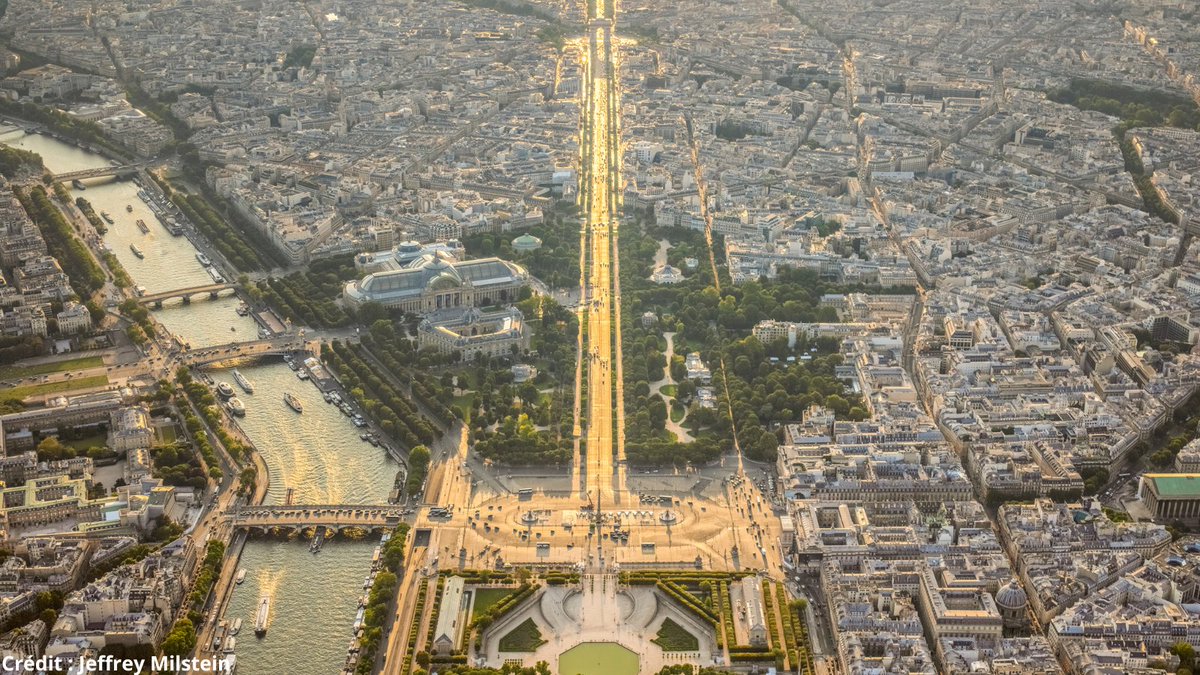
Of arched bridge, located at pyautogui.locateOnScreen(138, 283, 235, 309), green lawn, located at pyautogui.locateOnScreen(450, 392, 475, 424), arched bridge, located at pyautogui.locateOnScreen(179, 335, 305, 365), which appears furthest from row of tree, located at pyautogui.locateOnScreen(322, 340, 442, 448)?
arched bridge, located at pyautogui.locateOnScreen(138, 283, 235, 309)

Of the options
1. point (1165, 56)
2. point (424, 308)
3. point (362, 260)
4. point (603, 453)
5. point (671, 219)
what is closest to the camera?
point (603, 453)

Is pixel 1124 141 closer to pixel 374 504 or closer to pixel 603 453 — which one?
pixel 603 453

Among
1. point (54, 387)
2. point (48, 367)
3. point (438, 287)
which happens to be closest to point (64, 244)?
point (48, 367)

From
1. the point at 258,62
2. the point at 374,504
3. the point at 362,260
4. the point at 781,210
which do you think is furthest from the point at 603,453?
the point at 258,62

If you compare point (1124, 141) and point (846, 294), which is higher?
point (1124, 141)

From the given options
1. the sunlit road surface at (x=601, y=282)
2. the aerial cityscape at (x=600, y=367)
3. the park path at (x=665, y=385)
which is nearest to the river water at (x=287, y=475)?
the aerial cityscape at (x=600, y=367)

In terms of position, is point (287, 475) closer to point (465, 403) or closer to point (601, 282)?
point (465, 403)

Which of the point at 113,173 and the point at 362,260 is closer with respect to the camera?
the point at 362,260

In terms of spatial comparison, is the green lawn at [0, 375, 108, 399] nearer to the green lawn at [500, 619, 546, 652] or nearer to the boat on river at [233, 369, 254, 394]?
the boat on river at [233, 369, 254, 394]

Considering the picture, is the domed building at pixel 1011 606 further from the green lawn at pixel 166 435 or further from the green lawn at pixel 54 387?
the green lawn at pixel 54 387
